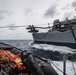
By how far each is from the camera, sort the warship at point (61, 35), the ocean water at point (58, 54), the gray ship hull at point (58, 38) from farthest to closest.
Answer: the gray ship hull at point (58, 38), the warship at point (61, 35), the ocean water at point (58, 54)

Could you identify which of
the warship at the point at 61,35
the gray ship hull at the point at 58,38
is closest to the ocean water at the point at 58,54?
the warship at the point at 61,35

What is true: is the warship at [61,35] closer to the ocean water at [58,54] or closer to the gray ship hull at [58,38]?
the gray ship hull at [58,38]

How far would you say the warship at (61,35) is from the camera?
45481mm

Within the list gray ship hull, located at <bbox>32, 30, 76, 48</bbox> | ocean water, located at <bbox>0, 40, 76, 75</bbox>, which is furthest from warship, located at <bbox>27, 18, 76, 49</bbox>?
ocean water, located at <bbox>0, 40, 76, 75</bbox>

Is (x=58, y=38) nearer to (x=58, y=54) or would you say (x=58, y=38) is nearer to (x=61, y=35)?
(x=61, y=35)

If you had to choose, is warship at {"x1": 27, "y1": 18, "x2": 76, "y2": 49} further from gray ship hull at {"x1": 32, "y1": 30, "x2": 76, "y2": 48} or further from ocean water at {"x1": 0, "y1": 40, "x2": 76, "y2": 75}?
ocean water at {"x1": 0, "y1": 40, "x2": 76, "y2": 75}

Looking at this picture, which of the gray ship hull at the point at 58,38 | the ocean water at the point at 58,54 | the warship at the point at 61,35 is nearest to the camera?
the ocean water at the point at 58,54

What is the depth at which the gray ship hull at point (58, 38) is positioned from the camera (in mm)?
51562

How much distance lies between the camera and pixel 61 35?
56281 millimetres

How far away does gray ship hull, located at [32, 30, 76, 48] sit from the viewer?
2030 inches

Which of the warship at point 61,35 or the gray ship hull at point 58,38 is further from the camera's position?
the gray ship hull at point 58,38

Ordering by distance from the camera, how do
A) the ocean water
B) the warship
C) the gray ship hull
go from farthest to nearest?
the gray ship hull → the warship → the ocean water

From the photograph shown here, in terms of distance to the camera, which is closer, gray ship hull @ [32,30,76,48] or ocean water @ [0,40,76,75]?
ocean water @ [0,40,76,75]

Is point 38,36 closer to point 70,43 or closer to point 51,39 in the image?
point 51,39
